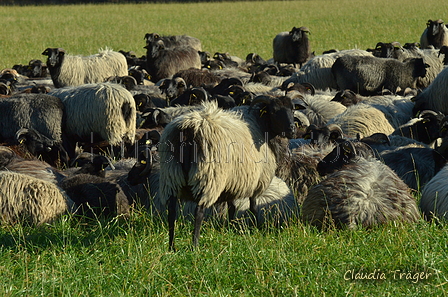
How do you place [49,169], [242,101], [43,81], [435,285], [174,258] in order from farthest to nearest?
[43,81]
[242,101]
[49,169]
[174,258]
[435,285]

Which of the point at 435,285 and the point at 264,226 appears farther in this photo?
the point at 264,226

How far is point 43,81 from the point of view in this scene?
13.8 m

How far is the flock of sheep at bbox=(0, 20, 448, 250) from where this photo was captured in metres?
4.71

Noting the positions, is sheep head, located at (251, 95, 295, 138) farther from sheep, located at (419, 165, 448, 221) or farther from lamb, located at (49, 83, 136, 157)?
lamb, located at (49, 83, 136, 157)

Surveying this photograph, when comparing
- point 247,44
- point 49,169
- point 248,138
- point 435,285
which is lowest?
point 247,44

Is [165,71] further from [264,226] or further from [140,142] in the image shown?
[264,226]

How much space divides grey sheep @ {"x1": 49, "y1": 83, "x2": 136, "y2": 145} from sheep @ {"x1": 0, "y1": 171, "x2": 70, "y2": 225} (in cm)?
267

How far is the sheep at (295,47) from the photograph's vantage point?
16.9 m

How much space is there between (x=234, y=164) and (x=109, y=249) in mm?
1196

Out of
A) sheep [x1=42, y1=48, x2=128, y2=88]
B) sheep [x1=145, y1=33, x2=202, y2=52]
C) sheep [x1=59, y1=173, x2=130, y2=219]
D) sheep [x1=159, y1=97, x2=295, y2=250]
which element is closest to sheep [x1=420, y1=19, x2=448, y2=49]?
sheep [x1=145, y1=33, x2=202, y2=52]

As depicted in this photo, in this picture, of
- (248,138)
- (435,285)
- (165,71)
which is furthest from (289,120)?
(165,71)

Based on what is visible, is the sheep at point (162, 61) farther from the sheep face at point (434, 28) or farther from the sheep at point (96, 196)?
the sheep at point (96, 196)

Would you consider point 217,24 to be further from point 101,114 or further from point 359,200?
point 359,200

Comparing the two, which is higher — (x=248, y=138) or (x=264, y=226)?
(x=248, y=138)
